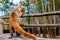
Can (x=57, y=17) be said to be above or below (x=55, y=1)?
below

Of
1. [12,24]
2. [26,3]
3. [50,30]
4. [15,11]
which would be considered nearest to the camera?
[12,24]

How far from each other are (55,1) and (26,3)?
4.25ft

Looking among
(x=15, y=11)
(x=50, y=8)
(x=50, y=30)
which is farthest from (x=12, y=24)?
(x=50, y=8)

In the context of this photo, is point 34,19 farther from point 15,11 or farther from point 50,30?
point 15,11

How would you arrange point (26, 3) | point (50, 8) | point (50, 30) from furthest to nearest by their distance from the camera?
point (26, 3) < point (50, 8) < point (50, 30)

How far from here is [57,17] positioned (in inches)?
251

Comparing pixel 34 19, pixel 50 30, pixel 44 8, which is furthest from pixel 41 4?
pixel 50 30

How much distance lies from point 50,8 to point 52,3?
0.21m

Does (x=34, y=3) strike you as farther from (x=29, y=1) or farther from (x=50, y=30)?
(x=50, y=30)

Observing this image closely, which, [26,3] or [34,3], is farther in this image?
[26,3]

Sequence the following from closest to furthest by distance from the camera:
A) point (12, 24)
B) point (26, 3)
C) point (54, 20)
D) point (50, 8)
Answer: point (12, 24), point (54, 20), point (50, 8), point (26, 3)

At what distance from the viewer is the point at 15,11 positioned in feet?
11.8

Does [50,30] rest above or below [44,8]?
below

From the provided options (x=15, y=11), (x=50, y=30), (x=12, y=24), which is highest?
(x=15, y=11)
